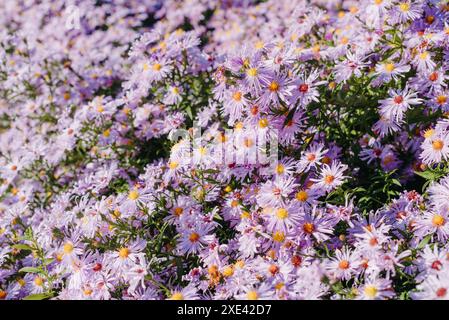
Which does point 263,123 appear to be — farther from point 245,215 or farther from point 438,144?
point 438,144

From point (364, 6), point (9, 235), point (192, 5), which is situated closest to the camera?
point (9, 235)

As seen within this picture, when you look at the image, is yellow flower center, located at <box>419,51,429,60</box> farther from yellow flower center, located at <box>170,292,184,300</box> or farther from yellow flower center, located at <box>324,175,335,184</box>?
yellow flower center, located at <box>170,292,184,300</box>

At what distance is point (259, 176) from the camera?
10.3 feet

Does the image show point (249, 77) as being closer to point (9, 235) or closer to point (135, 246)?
point (135, 246)

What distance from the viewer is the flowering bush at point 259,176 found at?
2.62 m

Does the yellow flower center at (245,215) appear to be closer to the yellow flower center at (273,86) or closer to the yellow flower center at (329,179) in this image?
the yellow flower center at (329,179)

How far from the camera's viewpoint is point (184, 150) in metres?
3.35

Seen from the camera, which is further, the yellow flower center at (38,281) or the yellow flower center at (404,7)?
the yellow flower center at (404,7)

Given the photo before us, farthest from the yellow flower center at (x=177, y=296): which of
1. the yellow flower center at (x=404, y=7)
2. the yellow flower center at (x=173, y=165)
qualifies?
the yellow flower center at (x=404, y=7)

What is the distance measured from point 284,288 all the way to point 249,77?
1.18 meters

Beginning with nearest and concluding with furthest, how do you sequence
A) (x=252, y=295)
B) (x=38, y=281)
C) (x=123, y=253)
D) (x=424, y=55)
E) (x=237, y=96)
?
1. (x=252, y=295)
2. (x=123, y=253)
3. (x=237, y=96)
4. (x=38, y=281)
5. (x=424, y=55)

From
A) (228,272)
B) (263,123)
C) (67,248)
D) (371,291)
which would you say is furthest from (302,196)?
(67,248)

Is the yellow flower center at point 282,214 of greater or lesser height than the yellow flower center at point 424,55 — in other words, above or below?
below
